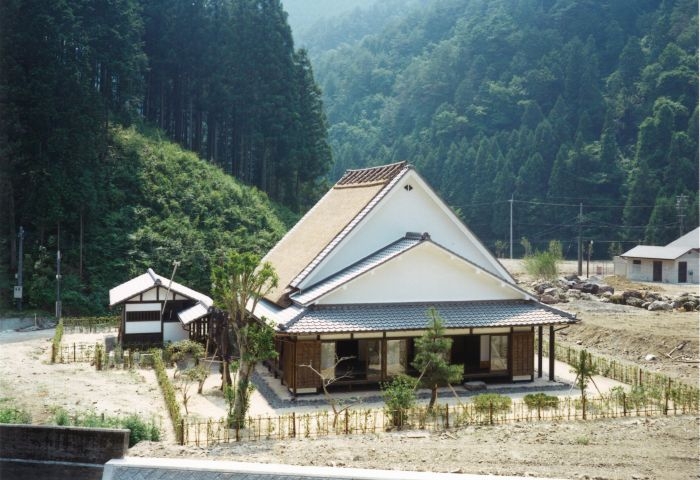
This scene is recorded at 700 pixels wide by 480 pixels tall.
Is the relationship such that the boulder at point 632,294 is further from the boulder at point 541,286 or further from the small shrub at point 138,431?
the small shrub at point 138,431

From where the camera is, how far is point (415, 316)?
665 inches

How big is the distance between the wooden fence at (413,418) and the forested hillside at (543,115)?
40272 millimetres

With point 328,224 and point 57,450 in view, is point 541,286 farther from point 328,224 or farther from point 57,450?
point 57,450

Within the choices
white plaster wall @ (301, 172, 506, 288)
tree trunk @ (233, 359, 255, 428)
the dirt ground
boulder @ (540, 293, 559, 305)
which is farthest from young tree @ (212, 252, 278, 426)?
boulder @ (540, 293, 559, 305)

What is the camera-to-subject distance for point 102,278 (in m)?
31.8

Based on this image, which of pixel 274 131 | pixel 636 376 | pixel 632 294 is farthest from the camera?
pixel 274 131

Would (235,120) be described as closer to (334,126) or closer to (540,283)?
(540,283)

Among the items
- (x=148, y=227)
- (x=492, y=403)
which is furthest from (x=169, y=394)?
(x=148, y=227)

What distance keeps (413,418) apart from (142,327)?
462 inches

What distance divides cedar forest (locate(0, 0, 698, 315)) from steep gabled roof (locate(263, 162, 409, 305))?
12.3m

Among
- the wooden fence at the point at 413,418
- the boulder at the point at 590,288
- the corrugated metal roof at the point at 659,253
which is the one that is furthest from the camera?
the corrugated metal roof at the point at 659,253

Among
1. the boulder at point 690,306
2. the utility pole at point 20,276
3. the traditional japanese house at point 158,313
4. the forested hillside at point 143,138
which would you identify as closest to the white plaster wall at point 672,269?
the boulder at point 690,306

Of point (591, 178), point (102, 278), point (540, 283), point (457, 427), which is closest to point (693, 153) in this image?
point (591, 178)

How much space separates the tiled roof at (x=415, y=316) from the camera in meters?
15.9
